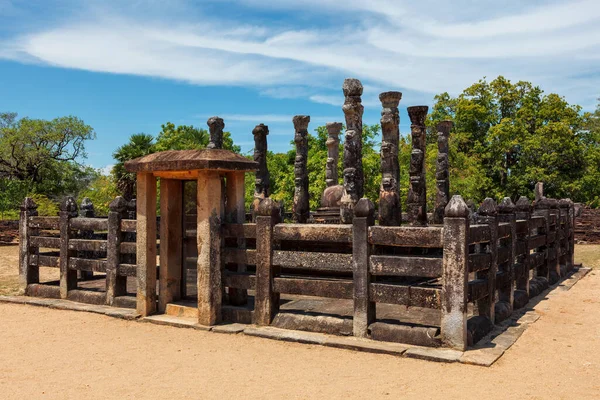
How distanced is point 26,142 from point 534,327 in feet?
150

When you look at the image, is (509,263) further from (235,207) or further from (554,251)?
(554,251)

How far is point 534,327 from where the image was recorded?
26.3 ft

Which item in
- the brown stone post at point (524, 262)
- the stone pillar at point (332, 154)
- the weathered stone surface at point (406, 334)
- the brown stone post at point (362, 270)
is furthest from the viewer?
the stone pillar at point (332, 154)

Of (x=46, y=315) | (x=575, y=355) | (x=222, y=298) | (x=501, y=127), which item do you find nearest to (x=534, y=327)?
(x=575, y=355)

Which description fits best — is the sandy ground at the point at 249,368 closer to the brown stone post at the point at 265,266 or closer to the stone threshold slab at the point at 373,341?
the stone threshold slab at the point at 373,341

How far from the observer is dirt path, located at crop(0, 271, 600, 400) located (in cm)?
533

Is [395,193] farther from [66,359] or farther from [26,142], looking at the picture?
[26,142]

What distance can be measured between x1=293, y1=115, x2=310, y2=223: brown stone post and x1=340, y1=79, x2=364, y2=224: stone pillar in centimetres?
361

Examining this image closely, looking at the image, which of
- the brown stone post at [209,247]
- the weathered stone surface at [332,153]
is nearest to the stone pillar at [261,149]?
the weathered stone surface at [332,153]

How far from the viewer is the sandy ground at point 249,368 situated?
5.32 metres

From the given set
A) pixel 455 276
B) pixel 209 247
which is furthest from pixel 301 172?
pixel 455 276

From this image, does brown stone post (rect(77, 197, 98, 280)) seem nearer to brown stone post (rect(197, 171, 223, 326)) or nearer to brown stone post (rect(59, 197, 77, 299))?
brown stone post (rect(59, 197, 77, 299))

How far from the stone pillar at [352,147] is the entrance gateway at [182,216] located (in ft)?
14.4

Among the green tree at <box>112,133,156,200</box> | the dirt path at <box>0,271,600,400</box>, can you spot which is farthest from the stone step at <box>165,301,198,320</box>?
the green tree at <box>112,133,156,200</box>
